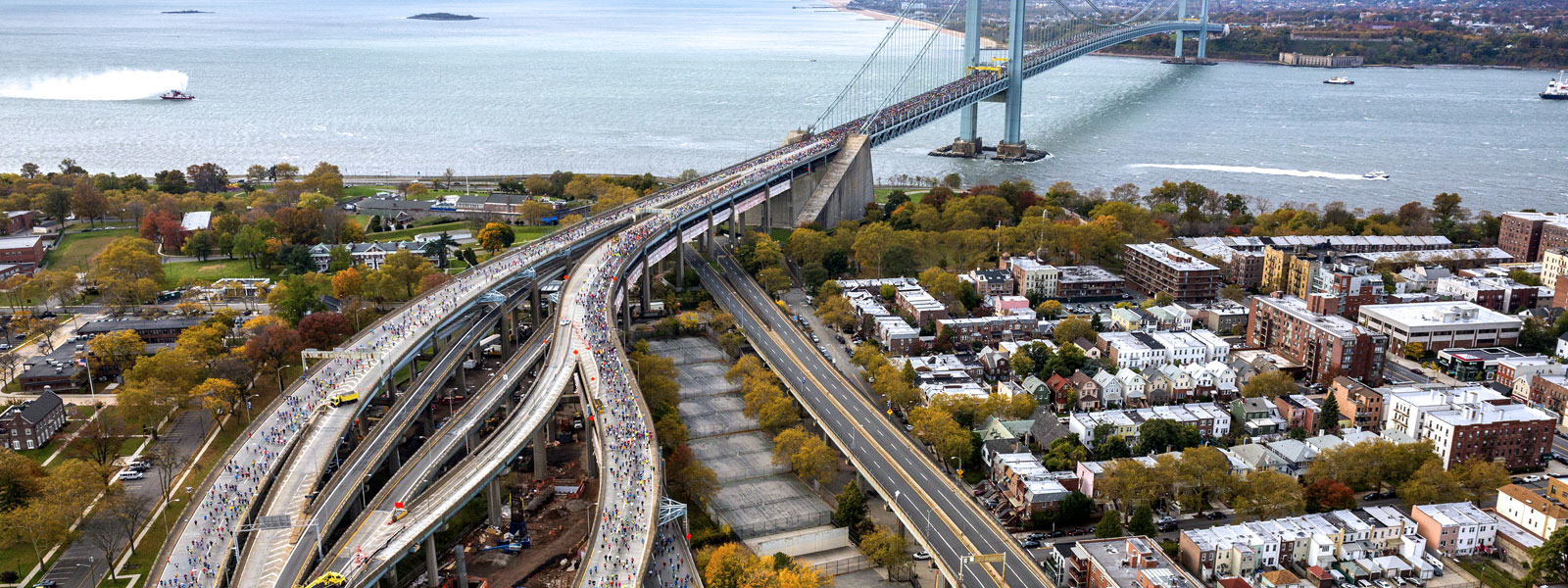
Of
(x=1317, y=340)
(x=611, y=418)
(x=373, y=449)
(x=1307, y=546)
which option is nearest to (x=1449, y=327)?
(x=1317, y=340)

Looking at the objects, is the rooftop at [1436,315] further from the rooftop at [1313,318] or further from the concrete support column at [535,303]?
the concrete support column at [535,303]

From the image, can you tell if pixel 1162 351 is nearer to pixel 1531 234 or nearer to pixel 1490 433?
pixel 1490 433

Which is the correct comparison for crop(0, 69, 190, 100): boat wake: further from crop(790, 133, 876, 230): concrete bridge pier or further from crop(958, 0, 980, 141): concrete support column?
crop(790, 133, 876, 230): concrete bridge pier

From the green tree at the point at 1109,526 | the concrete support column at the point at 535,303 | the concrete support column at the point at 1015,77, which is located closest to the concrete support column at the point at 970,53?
the concrete support column at the point at 1015,77

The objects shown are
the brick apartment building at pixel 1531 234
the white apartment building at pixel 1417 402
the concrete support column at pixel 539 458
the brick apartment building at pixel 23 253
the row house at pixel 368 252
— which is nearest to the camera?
the concrete support column at pixel 539 458

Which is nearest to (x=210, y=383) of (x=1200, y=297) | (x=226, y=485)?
(x=226, y=485)

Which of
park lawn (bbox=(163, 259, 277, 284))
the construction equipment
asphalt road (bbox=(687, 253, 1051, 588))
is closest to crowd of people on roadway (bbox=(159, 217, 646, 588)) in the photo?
the construction equipment
